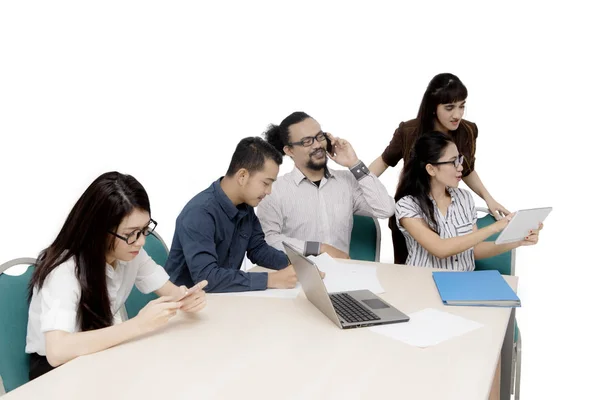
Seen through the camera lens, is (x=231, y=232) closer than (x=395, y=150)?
Yes

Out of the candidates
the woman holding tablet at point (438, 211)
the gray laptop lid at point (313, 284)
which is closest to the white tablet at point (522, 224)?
the woman holding tablet at point (438, 211)

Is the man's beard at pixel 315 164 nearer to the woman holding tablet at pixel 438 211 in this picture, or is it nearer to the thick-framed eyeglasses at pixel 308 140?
the thick-framed eyeglasses at pixel 308 140

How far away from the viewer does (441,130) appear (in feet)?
10.8

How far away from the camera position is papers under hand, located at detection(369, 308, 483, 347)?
1.87m

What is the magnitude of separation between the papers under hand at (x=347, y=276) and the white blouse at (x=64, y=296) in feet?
2.48

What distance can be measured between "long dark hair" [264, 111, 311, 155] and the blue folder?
1.10 m

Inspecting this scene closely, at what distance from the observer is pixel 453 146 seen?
277cm

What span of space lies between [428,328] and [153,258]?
4.19 ft

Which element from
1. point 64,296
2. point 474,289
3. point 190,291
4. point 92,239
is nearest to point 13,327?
point 64,296

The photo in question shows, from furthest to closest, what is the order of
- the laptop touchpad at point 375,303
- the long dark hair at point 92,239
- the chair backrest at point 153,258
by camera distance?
the chair backrest at point 153,258 < the laptop touchpad at point 375,303 < the long dark hair at point 92,239

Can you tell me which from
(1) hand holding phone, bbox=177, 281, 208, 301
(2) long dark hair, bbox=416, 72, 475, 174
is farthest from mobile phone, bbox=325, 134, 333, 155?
(1) hand holding phone, bbox=177, 281, 208, 301

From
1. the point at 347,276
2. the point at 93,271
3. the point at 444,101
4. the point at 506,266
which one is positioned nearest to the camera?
the point at 93,271

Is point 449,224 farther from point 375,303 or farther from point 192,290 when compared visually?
point 192,290

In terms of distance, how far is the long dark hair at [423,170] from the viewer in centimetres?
278
